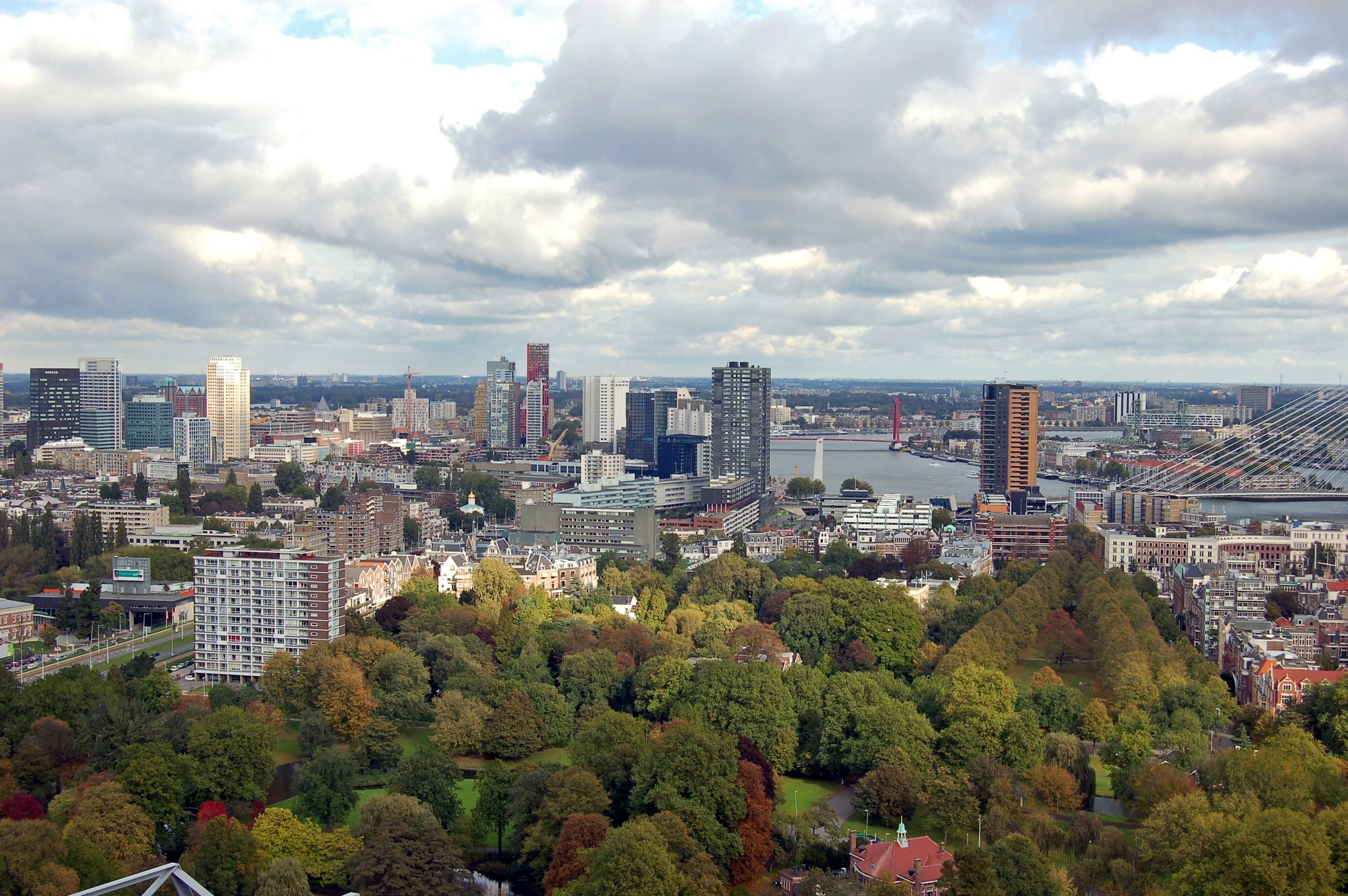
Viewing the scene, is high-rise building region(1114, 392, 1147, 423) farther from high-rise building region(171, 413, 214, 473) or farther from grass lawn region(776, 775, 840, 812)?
grass lawn region(776, 775, 840, 812)

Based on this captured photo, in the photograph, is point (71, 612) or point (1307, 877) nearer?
point (1307, 877)

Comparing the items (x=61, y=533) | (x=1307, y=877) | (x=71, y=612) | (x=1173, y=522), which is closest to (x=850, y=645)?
(x=1307, y=877)

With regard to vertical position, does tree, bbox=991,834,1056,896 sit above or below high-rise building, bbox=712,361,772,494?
below

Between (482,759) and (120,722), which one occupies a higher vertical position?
(120,722)

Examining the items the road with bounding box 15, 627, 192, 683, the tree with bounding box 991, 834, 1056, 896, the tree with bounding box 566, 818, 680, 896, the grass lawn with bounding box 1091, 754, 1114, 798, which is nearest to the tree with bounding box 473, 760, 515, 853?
the tree with bounding box 566, 818, 680, 896

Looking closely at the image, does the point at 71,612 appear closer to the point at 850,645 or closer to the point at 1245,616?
the point at 850,645

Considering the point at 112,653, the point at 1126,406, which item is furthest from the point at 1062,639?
the point at 1126,406
